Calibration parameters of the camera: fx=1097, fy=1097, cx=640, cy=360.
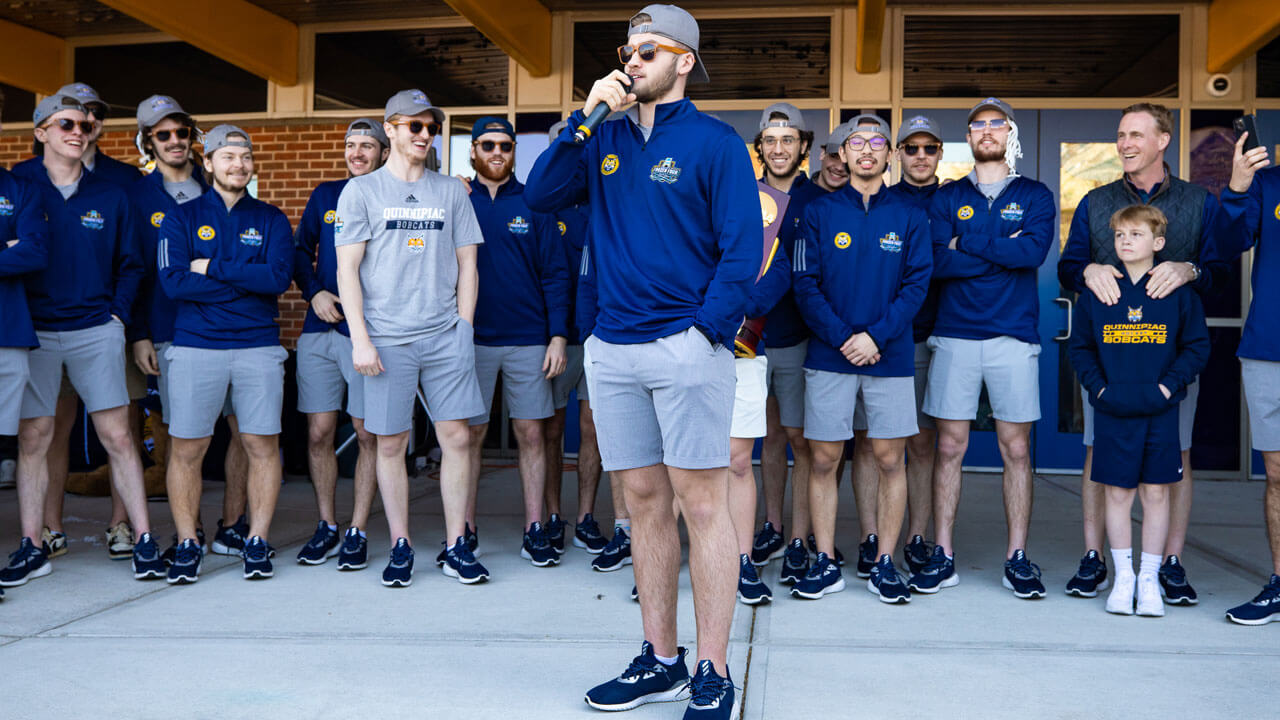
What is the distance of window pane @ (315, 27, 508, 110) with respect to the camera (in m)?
8.61

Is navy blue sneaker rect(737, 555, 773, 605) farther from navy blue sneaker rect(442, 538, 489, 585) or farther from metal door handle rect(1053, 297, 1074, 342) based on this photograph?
metal door handle rect(1053, 297, 1074, 342)

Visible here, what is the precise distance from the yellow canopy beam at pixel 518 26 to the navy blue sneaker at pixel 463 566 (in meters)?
3.77

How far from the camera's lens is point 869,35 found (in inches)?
289

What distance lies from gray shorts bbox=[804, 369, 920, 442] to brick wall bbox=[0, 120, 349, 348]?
5376 millimetres

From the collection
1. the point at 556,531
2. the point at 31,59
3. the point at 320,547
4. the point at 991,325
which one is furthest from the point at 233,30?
the point at 991,325

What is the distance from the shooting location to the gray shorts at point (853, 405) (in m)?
4.35

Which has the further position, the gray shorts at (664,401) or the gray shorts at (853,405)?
the gray shorts at (853,405)

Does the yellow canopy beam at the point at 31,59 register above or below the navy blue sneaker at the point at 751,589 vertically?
above

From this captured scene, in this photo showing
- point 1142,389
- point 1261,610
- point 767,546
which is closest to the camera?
point 1261,610

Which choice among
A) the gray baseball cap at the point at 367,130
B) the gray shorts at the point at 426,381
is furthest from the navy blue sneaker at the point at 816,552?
the gray baseball cap at the point at 367,130

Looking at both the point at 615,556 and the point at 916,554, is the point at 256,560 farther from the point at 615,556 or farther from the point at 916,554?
the point at 916,554

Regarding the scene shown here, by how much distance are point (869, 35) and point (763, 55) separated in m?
1.17

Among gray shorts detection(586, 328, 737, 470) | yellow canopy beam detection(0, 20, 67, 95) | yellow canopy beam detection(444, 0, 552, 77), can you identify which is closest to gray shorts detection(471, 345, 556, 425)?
gray shorts detection(586, 328, 737, 470)

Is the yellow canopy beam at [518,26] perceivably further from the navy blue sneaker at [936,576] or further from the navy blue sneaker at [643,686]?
the navy blue sneaker at [643,686]
